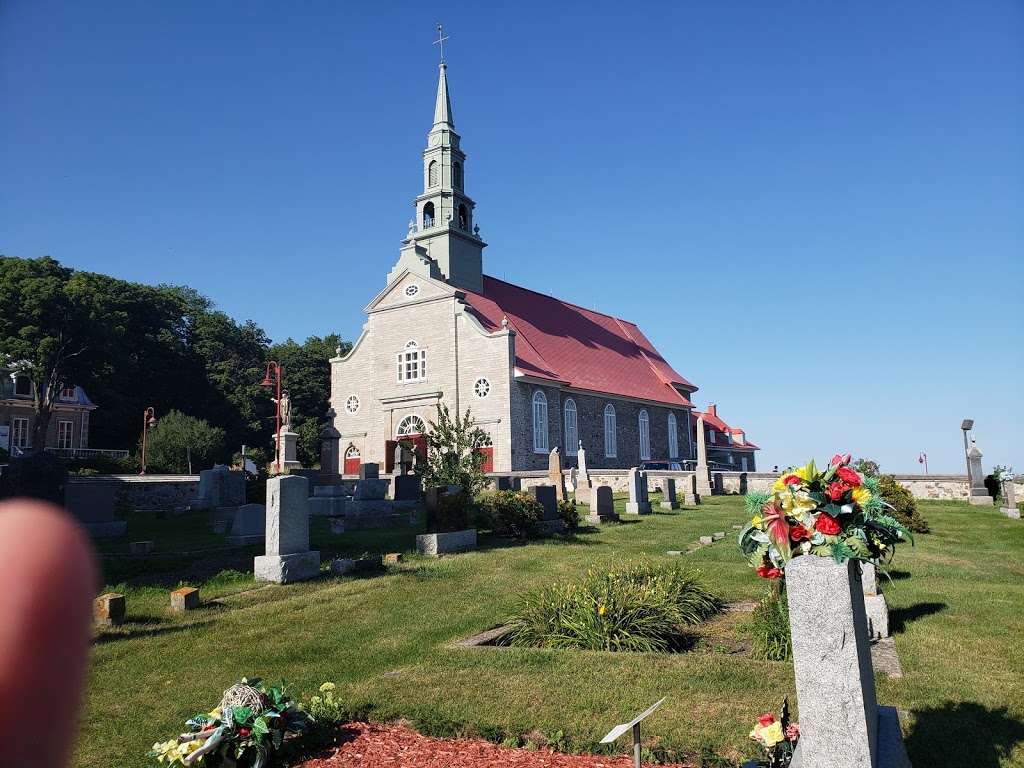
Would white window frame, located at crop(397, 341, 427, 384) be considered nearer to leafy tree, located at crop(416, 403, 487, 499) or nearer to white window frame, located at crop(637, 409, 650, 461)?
white window frame, located at crop(637, 409, 650, 461)

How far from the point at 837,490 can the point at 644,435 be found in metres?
38.9

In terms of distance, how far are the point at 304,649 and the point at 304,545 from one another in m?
4.09

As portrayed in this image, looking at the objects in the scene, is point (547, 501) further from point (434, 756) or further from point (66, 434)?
point (66, 434)

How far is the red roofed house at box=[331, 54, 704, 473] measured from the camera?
3444 centimetres

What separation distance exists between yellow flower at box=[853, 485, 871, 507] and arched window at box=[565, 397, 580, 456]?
106 feet

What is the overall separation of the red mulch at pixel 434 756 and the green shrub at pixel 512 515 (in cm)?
1063

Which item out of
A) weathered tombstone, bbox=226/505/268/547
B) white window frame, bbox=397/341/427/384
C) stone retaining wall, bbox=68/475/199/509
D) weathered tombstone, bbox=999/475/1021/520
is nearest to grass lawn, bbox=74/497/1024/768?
weathered tombstone, bbox=226/505/268/547

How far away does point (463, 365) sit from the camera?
35531 mm

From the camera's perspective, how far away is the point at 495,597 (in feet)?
33.5

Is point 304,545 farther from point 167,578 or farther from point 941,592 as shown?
point 941,592

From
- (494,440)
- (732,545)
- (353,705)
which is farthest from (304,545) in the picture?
(494,440)

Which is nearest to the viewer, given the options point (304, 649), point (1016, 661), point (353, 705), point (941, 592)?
point (353, 705)

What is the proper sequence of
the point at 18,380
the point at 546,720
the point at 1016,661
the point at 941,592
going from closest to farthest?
the point at 546,720, the point at 1016,661, the point at 941,592, the point at 18,380

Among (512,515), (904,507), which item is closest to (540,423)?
(512,515)
